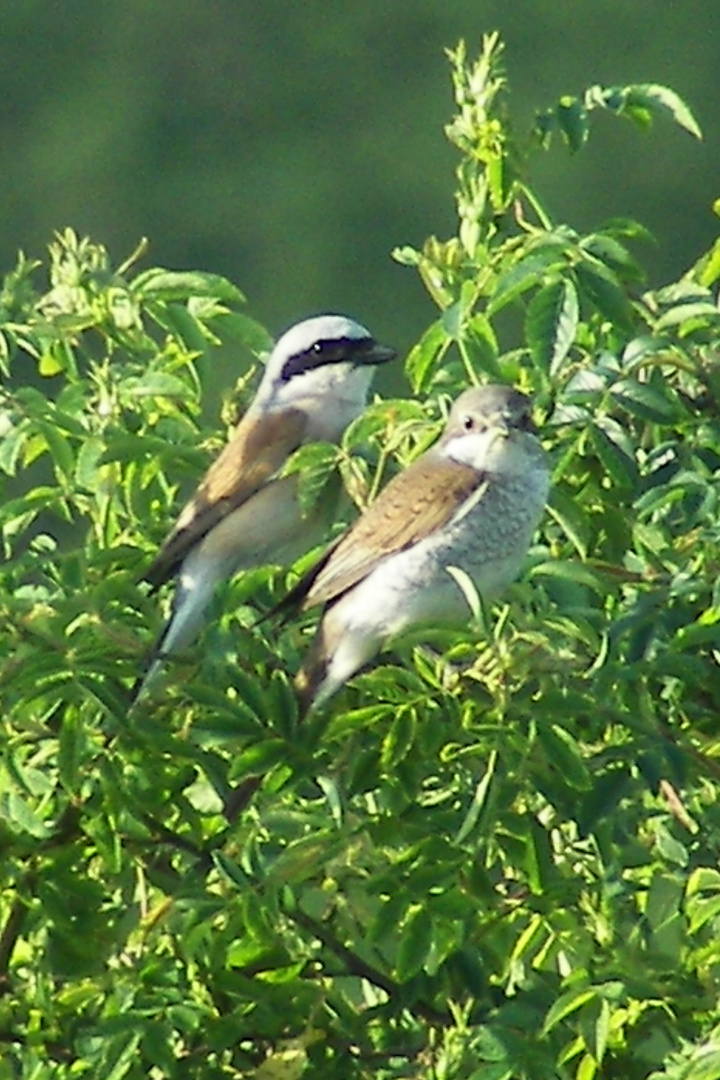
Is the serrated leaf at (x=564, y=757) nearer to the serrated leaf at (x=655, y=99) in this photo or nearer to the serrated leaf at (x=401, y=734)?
the serrated leaf at (x=401, y=734)

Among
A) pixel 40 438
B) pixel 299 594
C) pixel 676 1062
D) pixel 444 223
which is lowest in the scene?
pixel 444 223

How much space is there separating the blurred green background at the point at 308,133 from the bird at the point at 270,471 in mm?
6207

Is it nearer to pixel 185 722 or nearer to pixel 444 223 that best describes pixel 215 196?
pixel 444 223

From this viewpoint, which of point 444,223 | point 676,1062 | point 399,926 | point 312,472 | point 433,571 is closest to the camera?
point 676,1062

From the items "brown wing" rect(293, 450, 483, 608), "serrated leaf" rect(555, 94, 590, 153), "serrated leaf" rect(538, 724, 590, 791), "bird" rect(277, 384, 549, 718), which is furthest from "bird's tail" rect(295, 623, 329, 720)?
"serrated leaf" rect(555, 94, 590, 153)

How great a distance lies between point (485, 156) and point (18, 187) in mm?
9473

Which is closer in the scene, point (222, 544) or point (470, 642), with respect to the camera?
point (470, 642)

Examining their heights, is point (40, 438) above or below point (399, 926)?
above

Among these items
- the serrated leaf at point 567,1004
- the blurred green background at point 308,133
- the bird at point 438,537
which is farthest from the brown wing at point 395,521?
the blurred green background at point 308,133

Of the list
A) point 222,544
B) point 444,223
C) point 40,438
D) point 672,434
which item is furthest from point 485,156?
point 444,223

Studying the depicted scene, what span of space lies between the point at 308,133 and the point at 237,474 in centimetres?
896

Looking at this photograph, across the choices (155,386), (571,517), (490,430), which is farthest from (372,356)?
(571,517)

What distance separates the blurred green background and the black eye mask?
6.19 meters

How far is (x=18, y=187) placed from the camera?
39.0ft
